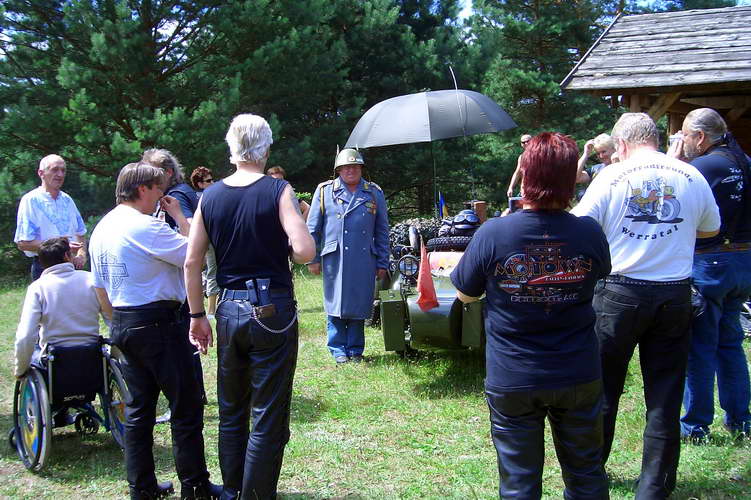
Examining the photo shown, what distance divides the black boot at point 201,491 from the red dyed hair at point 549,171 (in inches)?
85.4

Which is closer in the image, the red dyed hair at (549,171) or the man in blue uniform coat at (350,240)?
the red dyed hair at (549,171)

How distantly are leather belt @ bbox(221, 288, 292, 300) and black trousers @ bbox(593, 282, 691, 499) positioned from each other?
4.91ft

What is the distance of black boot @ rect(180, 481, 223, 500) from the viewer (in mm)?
3342

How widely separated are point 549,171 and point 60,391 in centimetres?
321

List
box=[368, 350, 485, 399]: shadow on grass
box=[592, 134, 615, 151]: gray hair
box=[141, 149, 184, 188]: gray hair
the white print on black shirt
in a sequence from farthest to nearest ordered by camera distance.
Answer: box=[592, 134, 615, 151]: gray hair → box=[368, 350, 485, 399]: shadow on grass → box=[141, 149, 184, 188]: gray hair → the white print on black shirt

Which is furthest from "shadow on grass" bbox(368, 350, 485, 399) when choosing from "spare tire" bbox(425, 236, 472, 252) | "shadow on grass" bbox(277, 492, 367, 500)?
"shadow on grass" bbox(277, 492, 367, 500)

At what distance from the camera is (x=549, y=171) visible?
2492mm

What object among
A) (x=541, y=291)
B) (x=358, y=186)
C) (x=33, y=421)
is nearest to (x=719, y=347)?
(x=541, y=291)

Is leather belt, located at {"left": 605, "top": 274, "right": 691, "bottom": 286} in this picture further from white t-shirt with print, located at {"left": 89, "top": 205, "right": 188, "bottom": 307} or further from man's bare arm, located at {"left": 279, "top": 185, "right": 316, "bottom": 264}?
white t-shirt with print, located at {"left": 89, "top": 205, "right": 188, "bottom": 307}

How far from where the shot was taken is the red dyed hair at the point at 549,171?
2490 mm

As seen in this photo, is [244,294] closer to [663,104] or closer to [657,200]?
[657,200]

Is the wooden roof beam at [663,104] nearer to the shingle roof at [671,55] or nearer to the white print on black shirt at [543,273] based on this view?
the shingle roof at [671,55]

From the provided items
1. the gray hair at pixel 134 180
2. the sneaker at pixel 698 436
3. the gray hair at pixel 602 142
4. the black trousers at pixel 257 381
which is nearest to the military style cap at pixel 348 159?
the gray hair at pixel 602 142

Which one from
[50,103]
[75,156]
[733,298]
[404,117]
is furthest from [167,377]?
[50,103]
